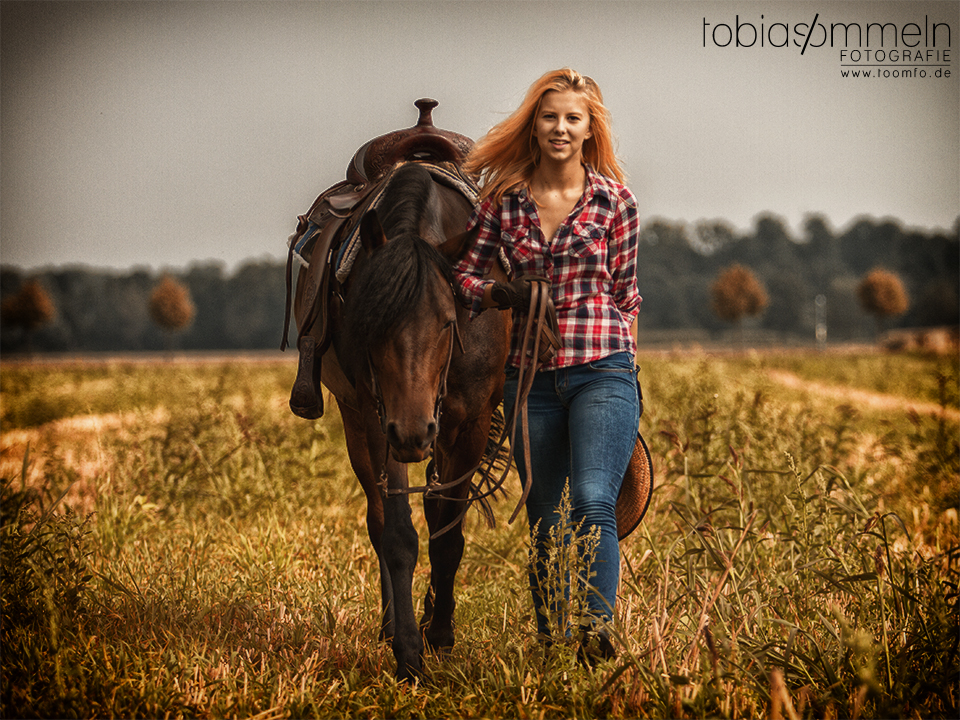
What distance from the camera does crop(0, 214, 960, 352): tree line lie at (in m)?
51.2

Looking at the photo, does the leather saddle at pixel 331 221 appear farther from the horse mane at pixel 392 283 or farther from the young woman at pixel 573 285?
the young woman at pixel 573 285

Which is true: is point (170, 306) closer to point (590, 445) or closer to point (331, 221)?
point (331, 221)

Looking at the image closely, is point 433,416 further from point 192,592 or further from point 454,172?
point 192,592

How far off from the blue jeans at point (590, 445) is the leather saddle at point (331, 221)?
3.44ft

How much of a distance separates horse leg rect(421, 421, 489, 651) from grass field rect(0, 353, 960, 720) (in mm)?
121

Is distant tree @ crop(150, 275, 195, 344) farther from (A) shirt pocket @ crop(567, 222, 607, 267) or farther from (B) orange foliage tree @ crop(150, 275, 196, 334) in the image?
(A) shirt pocket @ crop(567, 222, 607, 267)

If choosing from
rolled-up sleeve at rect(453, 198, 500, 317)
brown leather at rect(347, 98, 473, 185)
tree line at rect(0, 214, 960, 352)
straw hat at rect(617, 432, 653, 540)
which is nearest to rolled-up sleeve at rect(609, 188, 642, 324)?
rolled-up sleeve at rect(453, 198, 500, 317)

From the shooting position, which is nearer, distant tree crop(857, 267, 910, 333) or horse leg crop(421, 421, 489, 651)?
horse leg crop(421, 421, 489, 651)

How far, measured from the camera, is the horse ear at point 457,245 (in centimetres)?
278

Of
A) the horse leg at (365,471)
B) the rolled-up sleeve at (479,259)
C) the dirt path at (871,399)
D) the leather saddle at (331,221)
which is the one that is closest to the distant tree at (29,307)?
the dirt path at (871,399)

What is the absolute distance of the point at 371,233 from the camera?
2.77m

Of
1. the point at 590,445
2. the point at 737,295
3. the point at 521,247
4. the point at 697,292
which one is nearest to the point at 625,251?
the point at 521,247

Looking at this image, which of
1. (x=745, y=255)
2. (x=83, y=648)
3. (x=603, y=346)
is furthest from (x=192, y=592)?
(x=745, y=255)

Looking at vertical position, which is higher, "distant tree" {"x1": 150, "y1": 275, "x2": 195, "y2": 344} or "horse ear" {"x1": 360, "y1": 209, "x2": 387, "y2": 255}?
"distant tree" {"x1": 150, "y1": 275, "x2": 195, "y2": 344}
